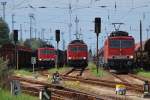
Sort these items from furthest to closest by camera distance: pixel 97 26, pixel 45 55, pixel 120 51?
1. pixel 45 55
2. pixel 97 26
3. pixel 120 51

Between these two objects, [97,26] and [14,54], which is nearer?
[97,26]

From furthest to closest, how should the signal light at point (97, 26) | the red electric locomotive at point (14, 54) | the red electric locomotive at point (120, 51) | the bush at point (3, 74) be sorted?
the red electric locomotive at point (14, 54) < the signal light at point (97, 26) < the red electric locomotive at point (120, 51) < the bush at point (3, 74)

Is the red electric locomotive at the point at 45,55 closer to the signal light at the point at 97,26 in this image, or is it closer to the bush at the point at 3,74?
the signal light at the point at 97,26

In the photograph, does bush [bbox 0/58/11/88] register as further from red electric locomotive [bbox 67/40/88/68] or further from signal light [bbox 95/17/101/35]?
red electric locomotive [bbox 67/40/88/68]

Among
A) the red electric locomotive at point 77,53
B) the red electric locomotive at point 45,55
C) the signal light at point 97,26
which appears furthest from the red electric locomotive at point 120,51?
the red electric locomotive at point 45,55

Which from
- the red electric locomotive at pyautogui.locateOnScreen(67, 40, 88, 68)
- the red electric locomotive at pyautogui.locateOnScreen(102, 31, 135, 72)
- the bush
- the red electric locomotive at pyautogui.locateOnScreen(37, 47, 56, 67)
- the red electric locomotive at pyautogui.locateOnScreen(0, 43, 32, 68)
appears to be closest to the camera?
the bush

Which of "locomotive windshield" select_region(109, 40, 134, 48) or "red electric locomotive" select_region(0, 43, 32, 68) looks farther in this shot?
"red electric locomotive" select_region(0, 43, 32, 68)

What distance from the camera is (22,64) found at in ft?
220

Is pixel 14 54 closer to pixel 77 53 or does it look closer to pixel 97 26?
pixel 77 53

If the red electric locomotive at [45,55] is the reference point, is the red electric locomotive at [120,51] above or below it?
above

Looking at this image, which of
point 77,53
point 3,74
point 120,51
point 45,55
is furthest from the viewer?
point 45,55

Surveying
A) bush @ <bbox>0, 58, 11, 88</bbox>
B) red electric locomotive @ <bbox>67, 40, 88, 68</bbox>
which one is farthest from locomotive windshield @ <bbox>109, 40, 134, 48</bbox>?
bush @ <bbox>0, 58, 11, 88</bbox>

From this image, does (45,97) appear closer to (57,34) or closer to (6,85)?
(6,85)

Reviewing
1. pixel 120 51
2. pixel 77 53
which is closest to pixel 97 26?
pixel 120 51
